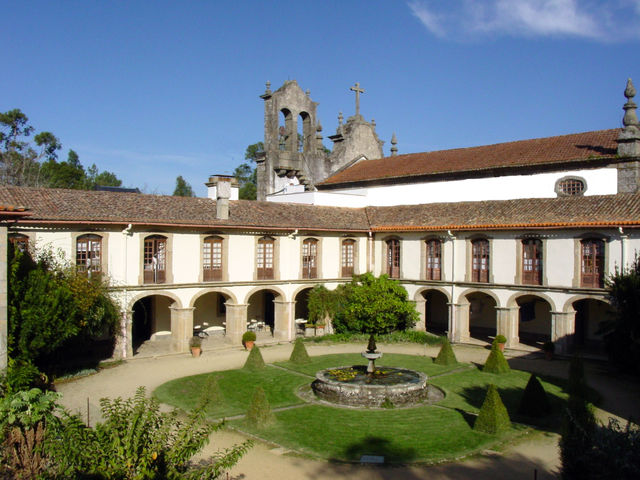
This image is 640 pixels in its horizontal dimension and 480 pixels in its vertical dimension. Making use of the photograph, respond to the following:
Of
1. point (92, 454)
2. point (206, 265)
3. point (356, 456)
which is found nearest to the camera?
point (92, 454)

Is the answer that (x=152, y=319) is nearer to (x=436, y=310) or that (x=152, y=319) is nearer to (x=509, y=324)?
(x=436, y=310)

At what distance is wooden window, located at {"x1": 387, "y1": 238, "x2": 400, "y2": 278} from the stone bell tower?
9658mm

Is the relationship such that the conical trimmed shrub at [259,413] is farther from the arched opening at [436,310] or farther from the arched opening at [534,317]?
the arched opening at [436,310]

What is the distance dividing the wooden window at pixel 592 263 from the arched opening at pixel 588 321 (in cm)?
342

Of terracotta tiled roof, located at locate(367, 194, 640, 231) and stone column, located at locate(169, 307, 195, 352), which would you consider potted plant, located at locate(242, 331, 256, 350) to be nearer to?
stone column, located at locate(169, 307, 195, 352)

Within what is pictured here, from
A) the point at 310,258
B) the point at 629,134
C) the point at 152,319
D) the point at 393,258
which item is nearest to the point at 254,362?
the point at 152,319

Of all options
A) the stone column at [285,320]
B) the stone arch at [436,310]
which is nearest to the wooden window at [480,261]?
the stone arch at [436,310]

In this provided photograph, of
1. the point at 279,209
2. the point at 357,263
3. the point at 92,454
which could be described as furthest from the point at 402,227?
the point at 92,454

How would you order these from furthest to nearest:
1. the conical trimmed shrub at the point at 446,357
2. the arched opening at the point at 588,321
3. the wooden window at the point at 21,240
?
the arched opening at the point at 588,321
the conical trimmed shrub at the point at 446,357
the wooden window at the point at 21,240

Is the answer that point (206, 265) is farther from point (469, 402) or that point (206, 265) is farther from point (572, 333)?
point (572, 333)

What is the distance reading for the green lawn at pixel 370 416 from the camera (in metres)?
15.5

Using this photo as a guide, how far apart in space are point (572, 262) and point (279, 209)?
14.8m

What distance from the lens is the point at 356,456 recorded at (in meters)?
14.9

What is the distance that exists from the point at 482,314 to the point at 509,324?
19.3 feet
